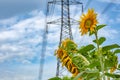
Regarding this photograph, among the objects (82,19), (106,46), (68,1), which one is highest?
(68,1)

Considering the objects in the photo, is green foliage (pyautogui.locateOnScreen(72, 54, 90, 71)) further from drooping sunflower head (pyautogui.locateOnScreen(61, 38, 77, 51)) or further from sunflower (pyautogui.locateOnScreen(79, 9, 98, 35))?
sunflower (pyautogui.locateOnScreen(79, 9, 98, 35))

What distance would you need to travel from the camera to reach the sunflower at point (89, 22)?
233cm

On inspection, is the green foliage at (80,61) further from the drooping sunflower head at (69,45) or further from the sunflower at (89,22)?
the sunflower at (89,22)

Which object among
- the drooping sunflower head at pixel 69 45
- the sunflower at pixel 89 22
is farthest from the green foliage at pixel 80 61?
the sunflower at pixel 89 22

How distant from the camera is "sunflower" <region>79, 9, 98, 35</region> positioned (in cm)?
233

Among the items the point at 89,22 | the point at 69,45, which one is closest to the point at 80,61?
the point at 69,45

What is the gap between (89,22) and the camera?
238 centimetres

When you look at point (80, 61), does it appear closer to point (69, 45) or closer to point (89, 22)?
point (69, 45)

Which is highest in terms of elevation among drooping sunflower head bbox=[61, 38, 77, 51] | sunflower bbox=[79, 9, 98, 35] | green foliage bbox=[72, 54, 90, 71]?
sunflower bbox=[79, 9, 98, 35]

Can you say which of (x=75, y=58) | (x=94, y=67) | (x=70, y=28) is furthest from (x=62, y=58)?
(x=70, y=28)

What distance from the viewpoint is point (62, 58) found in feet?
9.07

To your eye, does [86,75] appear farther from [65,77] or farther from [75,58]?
[65,77]

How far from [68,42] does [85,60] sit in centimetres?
20

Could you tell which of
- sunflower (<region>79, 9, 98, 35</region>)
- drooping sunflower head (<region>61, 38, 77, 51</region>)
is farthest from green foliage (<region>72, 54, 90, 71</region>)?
sunflower (<region>79, 9, 98, 35</region>)
